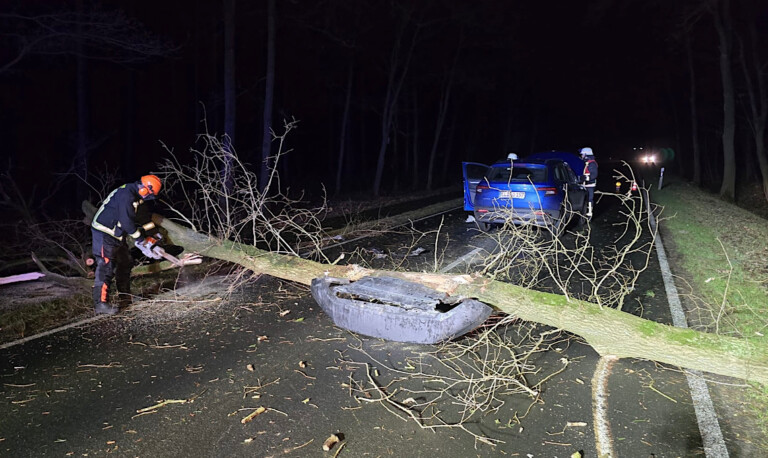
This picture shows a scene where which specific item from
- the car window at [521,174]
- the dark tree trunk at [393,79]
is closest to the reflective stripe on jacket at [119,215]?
the car window at [521,174]

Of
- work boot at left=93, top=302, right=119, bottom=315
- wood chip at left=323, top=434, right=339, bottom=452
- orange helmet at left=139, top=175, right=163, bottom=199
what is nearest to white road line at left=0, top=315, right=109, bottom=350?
work boot at left=93, top=302, right=119, bottom=315

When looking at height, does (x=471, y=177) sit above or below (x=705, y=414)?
above

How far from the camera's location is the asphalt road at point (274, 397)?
3.37 meters

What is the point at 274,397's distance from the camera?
4.01 m

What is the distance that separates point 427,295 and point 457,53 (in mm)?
21820

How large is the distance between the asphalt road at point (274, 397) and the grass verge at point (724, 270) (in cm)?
55

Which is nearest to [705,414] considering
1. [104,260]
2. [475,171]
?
[104,260]

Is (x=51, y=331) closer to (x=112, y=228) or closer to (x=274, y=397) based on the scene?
(x=112, y=228)

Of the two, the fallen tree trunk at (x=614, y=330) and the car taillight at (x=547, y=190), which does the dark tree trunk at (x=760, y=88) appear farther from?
the fallen tree trunk at (x=614, y=330)

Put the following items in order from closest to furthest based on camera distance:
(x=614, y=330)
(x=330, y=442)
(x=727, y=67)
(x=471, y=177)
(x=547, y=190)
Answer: (x=330, y=442)
(x=614, y=330)
(x=547, y=190)
(x=471, y=177)
(x=727, y=67)

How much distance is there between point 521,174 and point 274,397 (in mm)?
7864

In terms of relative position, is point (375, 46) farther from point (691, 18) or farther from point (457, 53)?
point (691, 18)

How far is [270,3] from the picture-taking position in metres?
14.8

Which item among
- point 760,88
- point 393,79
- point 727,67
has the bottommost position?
point 393,79
